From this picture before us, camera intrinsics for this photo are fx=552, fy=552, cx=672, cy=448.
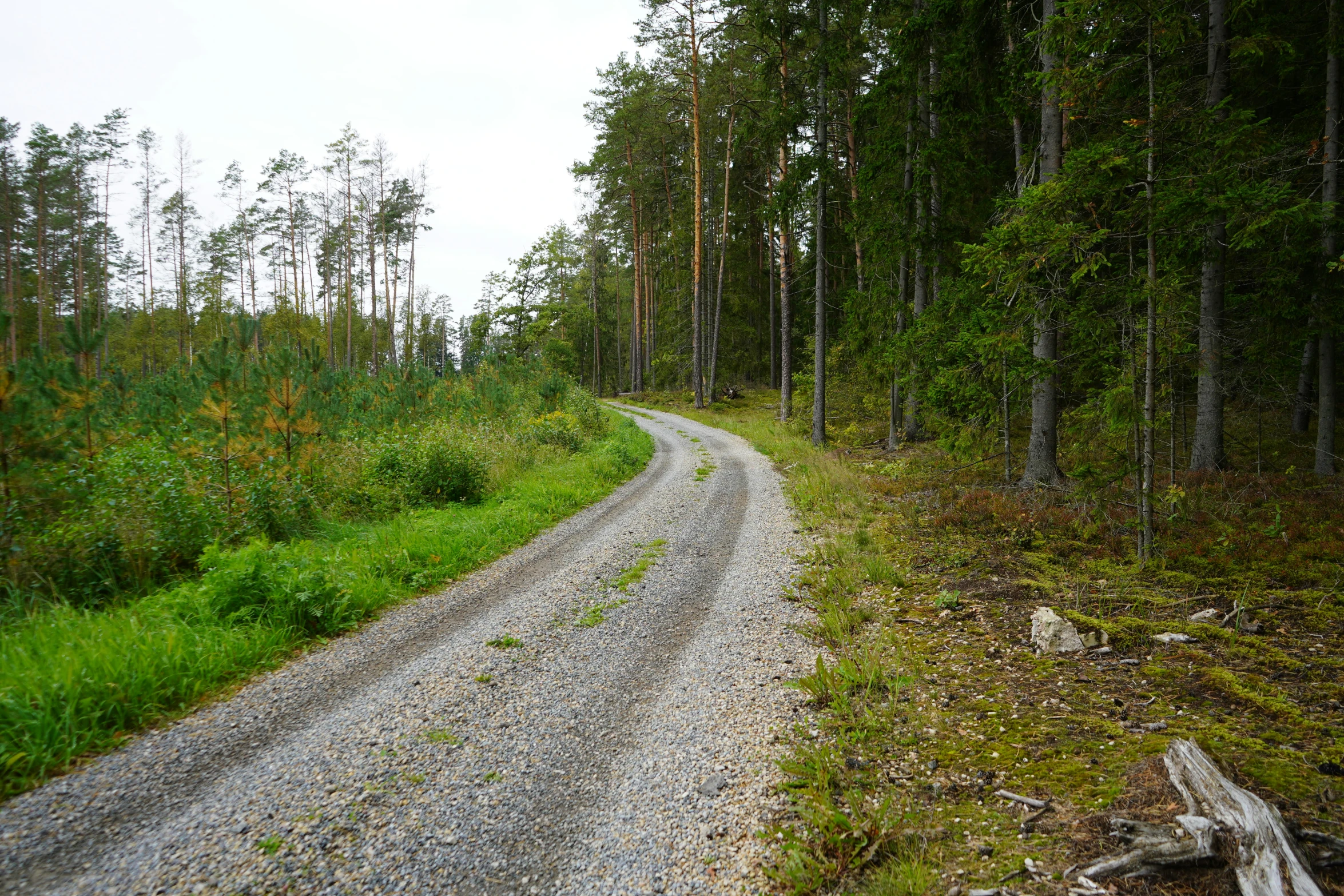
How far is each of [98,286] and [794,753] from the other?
52.8m

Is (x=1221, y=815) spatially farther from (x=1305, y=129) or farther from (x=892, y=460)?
(x=1305, y=129)

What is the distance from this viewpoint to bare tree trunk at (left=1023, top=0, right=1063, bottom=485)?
848 centimetres

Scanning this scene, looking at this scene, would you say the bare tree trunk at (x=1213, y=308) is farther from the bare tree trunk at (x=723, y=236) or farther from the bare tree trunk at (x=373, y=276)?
the bare tree trunk at (x=373, y=276)

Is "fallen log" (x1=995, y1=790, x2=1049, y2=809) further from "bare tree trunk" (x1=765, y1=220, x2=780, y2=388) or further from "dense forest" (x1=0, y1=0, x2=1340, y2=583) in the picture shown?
"bare tree trunk" (x1=765, y1=220, x2=780, y2=388)

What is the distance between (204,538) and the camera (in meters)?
7.00

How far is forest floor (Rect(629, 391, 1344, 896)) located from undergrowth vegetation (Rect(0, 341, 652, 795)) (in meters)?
4.83

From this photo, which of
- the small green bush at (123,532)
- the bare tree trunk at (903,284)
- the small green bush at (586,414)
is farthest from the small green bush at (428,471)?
the bare tree trunk at (903,284)

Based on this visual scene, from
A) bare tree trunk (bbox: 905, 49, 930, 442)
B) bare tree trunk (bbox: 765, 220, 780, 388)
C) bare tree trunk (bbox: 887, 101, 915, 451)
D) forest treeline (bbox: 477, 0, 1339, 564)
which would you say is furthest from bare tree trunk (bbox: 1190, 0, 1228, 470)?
bare tree trunk (bbox: 765, 220, 780, 388)

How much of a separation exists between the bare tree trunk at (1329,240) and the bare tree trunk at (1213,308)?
113 cm

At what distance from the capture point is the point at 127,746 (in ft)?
12.4

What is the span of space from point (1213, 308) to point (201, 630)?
15217mm

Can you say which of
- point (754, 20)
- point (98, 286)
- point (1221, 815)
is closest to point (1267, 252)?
point (1221, 815)

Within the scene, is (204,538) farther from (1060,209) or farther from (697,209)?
(697,209)

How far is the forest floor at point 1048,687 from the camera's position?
9.16ft
